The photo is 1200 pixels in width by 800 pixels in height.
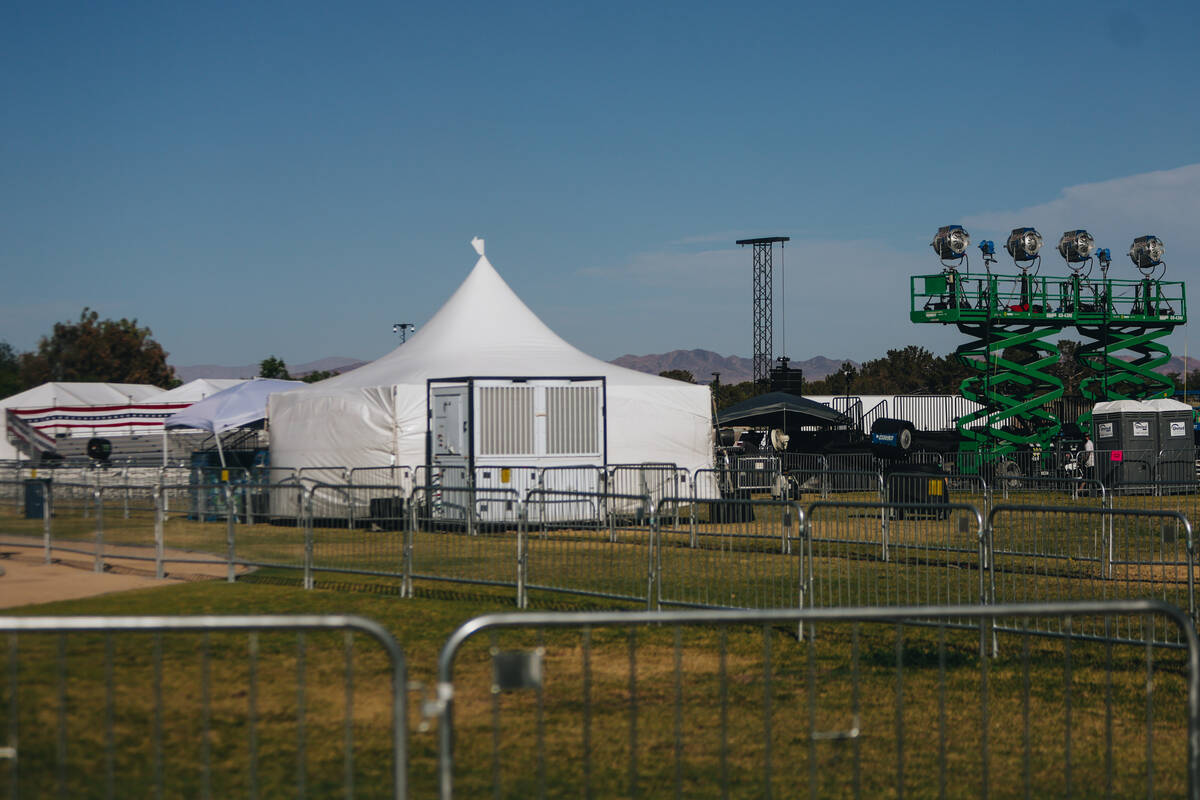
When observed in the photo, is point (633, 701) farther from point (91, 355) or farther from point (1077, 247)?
point (91, 355)

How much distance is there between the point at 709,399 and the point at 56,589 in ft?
53.9

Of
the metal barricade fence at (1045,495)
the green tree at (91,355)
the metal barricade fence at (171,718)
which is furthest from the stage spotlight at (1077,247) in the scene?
the green tree at (91,355)

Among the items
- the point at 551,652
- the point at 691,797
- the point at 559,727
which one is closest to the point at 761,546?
the point at 551,652

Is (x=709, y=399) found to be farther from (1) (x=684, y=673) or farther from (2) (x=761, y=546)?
(1) (x=684, y=673)

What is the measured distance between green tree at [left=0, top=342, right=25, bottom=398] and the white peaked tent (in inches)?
2718

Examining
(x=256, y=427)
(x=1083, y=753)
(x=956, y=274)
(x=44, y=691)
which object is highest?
(x=956, y=274)

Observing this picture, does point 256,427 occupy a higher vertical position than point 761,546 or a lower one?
higher

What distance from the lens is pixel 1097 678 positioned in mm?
8742

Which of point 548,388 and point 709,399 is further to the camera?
point 709,399

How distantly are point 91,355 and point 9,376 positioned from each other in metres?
7.69

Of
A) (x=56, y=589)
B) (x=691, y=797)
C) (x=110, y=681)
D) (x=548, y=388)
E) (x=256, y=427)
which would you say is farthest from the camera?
(x=256, y=427)

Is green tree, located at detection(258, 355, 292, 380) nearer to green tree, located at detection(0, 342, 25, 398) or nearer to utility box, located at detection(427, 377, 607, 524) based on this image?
green tree, located at detection(0, 342, 25, 398)

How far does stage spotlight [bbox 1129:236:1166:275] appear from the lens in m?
44.0

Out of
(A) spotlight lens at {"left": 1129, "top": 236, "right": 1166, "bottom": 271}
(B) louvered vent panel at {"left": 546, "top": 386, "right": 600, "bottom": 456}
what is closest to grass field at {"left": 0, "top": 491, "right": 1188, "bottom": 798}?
(B) louvered vent panel at {"left": 546, "top": 386, "right": 600, "bottom": 456}
